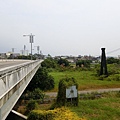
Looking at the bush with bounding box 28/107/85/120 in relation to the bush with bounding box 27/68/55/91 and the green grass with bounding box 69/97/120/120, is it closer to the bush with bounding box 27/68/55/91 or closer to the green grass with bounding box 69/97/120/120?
the green grass with bounding box 69/97/120/120

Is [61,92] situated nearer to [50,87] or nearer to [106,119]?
[106,119]

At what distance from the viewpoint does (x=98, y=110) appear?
1909 cm

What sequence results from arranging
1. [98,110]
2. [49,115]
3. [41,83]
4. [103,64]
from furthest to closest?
[103,64] → [41,83] → [98,110] → [49,115]

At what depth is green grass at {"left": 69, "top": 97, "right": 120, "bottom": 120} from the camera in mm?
17438

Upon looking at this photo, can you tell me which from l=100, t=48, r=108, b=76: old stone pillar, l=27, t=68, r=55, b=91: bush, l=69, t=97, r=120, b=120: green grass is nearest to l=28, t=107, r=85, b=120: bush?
l=69, t=97, r=120, b=120: green grass

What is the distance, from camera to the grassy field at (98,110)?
57.2ft

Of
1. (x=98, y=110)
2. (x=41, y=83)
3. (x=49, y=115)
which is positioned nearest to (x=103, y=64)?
(x=41, y=83)

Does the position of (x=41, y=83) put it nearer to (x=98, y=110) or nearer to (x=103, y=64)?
(x=98, y=110)

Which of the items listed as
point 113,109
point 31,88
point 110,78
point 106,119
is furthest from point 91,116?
point 110,78

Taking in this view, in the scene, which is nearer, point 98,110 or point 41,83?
point 98,110

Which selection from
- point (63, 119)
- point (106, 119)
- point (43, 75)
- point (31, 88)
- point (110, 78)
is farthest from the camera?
point (110, 78)

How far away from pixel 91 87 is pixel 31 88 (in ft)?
35.9

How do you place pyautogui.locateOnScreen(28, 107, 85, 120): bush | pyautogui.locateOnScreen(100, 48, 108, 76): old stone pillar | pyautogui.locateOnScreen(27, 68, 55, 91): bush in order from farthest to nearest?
pyautogui.locateOnScreen(100, 48, 108, 76): old stone pillar
pyautogui.locateOnScreen(27, 68, 55, 91): bush
pyautogui.locateOnScreen(28, 107, 85, 120): bush

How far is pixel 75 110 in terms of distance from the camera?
18469mm
